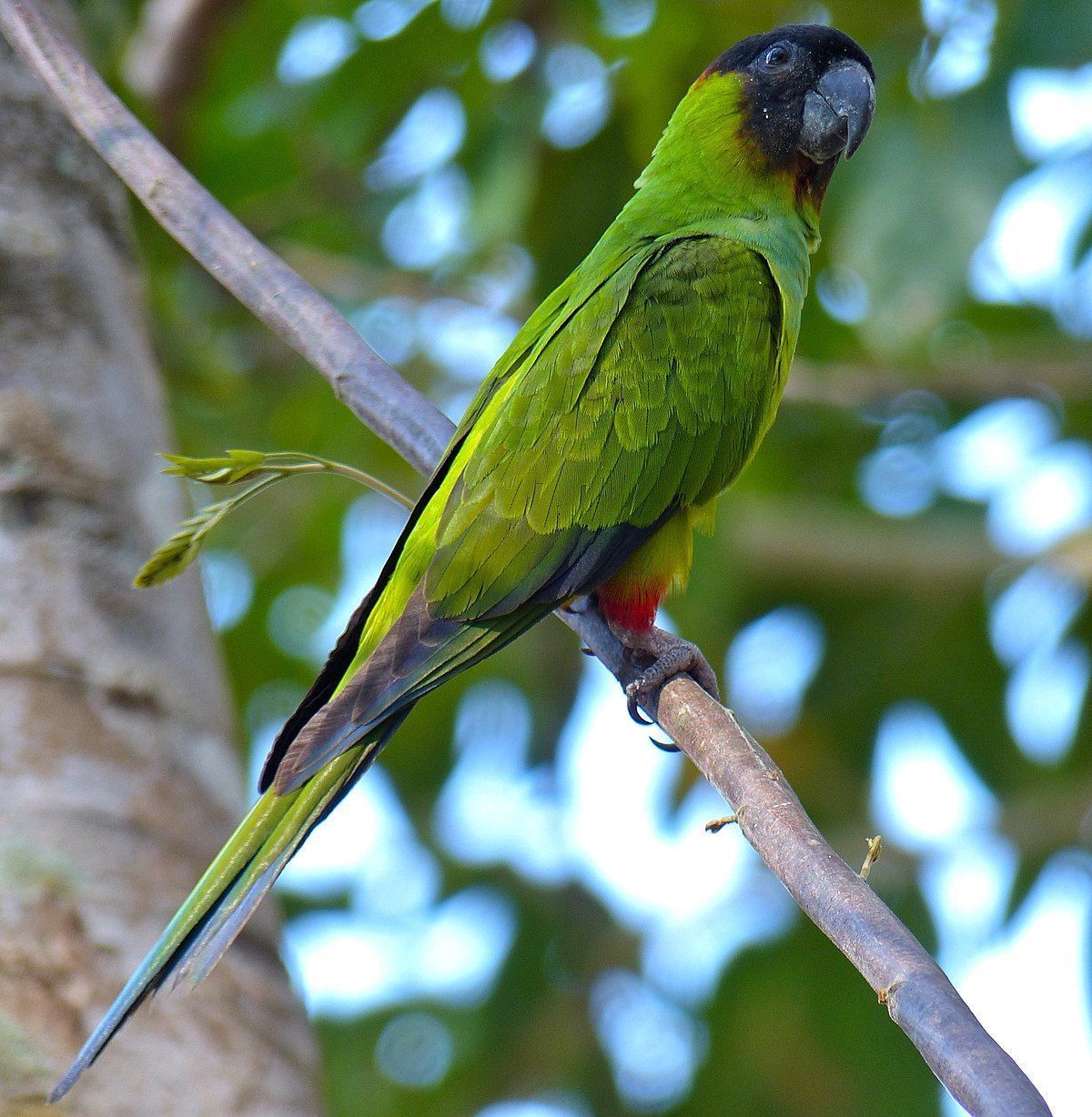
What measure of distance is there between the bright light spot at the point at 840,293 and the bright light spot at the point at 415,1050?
431 centimetres

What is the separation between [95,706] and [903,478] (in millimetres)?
4989

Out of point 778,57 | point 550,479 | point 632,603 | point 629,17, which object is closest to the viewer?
point 550,479

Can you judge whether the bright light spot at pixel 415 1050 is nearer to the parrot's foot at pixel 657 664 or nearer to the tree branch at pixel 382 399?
the parrot's foot at pixel 657 664

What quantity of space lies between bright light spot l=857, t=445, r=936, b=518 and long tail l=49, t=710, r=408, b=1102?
4600 mm

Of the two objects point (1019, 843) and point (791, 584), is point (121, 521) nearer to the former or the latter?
point (791, 584)

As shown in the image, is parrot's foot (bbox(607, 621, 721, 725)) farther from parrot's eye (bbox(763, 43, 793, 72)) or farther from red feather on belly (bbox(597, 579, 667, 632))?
parrot's eye (bbox(763, 43, 793, 72))

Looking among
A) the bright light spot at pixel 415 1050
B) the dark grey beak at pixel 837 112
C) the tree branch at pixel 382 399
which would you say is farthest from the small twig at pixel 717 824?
the bright light spot at pixel 415 1050

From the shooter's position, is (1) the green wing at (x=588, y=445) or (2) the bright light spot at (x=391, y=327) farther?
(2) the bright light spot at (x=391, y=327)

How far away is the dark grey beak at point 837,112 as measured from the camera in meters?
3.81

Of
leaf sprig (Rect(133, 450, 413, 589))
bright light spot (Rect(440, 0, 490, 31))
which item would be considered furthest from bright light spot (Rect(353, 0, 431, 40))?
leaf sprig (Rect(133, 450, 413, 589))

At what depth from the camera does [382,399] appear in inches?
107

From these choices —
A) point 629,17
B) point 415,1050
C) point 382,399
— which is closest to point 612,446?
point 382,399

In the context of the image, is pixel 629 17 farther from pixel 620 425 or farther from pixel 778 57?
pixel 620 425

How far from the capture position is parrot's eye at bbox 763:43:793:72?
3.97 metres
